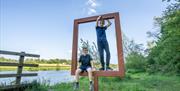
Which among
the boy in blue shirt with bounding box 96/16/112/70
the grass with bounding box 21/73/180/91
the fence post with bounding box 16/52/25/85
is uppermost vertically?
the boy in blue shirt with bounding box 96/16/112/70

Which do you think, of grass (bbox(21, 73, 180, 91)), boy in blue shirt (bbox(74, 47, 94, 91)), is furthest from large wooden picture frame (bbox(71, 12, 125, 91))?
grass (bbox(21, 73, 180, 91))

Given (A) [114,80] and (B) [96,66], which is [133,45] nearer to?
(A) [114,80]

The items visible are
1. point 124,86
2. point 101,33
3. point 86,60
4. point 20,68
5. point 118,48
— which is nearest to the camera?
point 118,48

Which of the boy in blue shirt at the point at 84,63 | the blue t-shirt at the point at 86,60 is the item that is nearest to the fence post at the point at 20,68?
the boy in blue shirt at the point at 84,63

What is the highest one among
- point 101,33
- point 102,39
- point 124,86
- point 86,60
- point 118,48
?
point 101,33

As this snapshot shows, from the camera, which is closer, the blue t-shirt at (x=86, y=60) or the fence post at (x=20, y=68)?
the blue t-shirt at (x=86, y=60)

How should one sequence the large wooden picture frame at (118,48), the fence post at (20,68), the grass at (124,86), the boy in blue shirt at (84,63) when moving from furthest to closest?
the grass at (124,86) < the fence post at (20,68) < the boy in blue shirt at (84,63) < the large wooden picture frame at (118,48)

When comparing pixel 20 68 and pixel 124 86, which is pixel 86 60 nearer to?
pixel 20 68

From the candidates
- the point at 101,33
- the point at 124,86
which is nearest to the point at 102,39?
the point at 101,33

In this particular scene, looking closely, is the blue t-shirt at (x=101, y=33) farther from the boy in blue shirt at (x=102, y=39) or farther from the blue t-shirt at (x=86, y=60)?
the blue t-shirt at (x=86, y=60)

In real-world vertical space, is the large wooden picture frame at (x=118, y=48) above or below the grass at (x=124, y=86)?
above

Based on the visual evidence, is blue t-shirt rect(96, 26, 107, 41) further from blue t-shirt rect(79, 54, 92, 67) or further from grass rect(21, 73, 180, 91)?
grass rect(21, 73, 180, 91)

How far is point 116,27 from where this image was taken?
6.99 m

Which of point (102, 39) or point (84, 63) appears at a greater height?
point (102, 39)
